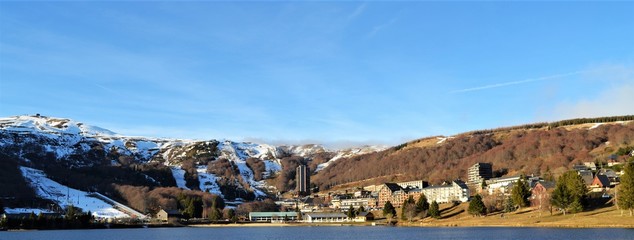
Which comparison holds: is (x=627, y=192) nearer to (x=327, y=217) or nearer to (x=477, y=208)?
(x=477, y=208)

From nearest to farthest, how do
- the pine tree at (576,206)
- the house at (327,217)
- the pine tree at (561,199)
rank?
the pine tree at (576,206) < the pine tree at (561,199) < the house at (327,217)

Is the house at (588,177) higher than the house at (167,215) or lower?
higher

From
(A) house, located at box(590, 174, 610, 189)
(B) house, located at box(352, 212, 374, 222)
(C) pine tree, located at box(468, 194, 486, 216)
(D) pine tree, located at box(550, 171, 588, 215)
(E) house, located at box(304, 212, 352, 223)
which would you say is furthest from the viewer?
(E) house, located at box(304, 212, 352, 223)

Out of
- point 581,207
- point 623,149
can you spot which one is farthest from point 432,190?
point 581,207

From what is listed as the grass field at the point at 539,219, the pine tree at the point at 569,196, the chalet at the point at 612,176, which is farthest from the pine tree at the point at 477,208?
the chalet at the point at 612,176

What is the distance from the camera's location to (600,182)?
410 ft

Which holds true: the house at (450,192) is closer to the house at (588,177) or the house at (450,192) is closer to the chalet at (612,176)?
the house at (588,177)

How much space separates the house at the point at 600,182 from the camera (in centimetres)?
12369

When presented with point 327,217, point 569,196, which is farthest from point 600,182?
point 327,217

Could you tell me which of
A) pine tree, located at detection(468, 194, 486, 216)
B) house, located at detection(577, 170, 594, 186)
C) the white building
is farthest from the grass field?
the white building

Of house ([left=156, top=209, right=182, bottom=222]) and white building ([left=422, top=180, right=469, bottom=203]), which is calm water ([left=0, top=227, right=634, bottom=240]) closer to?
white building ([left=422, top=180, right=469, bottom=203])

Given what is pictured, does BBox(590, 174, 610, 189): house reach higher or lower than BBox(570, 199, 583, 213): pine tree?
higher

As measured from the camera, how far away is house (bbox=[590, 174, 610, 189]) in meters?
124

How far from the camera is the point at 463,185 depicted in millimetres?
180000
